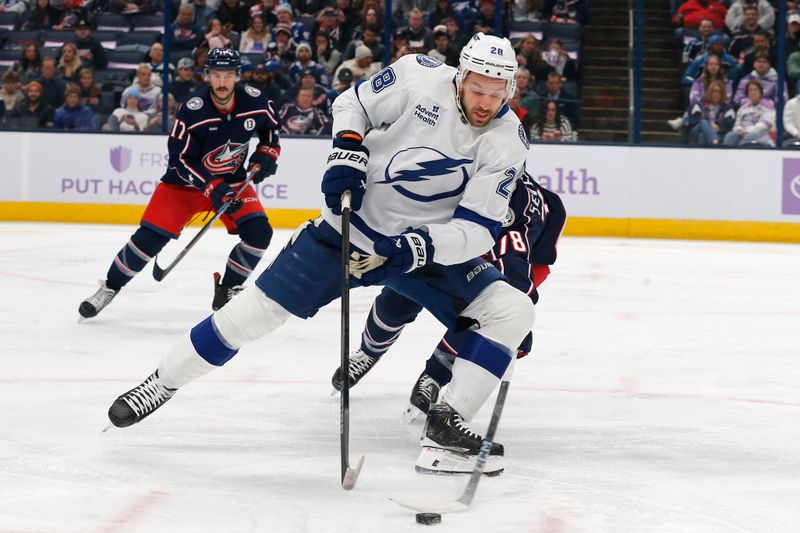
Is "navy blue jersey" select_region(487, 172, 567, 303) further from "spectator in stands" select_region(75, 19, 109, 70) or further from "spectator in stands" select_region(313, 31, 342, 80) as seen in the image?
"spectator in stands" select_region(75, 19, 109, 70)

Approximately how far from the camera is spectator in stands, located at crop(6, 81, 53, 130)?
887 cm

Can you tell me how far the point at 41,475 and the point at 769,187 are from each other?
7.06 metres

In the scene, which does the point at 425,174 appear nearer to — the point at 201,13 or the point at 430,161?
the point at 430,161

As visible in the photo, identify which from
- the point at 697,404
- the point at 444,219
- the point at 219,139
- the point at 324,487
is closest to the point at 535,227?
Result: the point at 444,219

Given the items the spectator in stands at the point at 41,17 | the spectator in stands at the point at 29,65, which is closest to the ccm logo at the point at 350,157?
the spectator in stands at the point at 29,65

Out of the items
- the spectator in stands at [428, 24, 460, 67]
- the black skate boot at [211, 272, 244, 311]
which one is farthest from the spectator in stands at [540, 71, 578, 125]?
the black skate boot at [211, 272, 244, 311]

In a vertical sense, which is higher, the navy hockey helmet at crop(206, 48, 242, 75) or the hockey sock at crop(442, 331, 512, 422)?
the navy hockey helmet at crop(206, 48, 242, 75)

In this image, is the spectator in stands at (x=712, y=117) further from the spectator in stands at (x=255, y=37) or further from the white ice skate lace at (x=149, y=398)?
the white ice skate lace at (x=149, y=398)

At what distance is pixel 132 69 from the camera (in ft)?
29.8

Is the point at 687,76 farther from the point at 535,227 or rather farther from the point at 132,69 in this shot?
the point at 535,227

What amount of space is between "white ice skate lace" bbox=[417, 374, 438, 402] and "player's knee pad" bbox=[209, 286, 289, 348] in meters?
0.65

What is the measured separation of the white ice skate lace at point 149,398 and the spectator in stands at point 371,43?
651cm

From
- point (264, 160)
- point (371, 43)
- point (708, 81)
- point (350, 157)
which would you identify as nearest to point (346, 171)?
point (350, 157)

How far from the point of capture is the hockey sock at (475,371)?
104 inches
